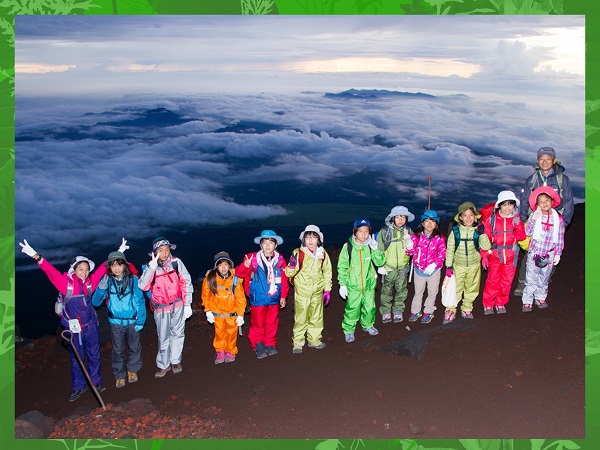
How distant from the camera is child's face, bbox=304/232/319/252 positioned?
37.8 ft

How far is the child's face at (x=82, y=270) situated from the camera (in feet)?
36.3

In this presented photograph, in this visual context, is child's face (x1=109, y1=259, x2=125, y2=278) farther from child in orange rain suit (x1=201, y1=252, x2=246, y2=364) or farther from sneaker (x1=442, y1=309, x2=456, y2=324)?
sneaker (x1=442, y1=309, x2=456, y2=324)

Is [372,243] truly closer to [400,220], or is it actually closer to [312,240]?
[400,220]

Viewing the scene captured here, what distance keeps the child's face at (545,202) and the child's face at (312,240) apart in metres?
3.49

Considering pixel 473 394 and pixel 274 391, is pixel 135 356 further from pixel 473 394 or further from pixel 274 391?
pixel 473 394

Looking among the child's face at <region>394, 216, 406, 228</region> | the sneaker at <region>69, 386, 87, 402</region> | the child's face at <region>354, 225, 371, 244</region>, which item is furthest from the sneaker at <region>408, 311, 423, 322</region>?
the sneaker at <region>69, 386, 87, 402</region>

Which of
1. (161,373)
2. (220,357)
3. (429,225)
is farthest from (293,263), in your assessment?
(161,373)

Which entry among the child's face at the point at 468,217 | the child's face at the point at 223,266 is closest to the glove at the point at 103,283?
the child's face at the point at 223,266

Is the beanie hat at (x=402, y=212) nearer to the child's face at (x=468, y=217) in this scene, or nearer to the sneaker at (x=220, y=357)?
the child's face at (x=468, y=217)

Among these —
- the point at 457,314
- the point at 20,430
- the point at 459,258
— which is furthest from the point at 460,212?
the point at 20,430

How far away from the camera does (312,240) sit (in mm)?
11531

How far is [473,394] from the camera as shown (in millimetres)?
10836

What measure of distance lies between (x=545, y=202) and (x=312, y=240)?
3.64 metres

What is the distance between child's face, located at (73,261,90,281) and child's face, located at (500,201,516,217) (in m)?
6.29
